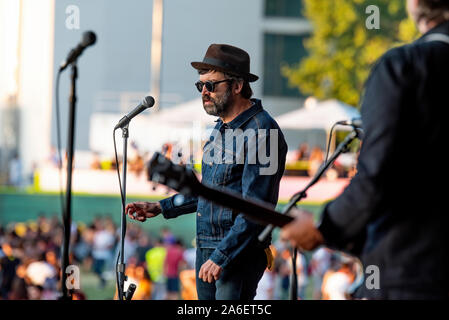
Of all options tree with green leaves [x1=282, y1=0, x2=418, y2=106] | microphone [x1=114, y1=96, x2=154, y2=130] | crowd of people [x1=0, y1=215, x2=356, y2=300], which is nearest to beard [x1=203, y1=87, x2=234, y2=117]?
microphone [x1=114, y1=96, x2=154, y2=130]

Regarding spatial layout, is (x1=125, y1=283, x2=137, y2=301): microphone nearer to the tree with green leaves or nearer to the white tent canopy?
the white tent canopy

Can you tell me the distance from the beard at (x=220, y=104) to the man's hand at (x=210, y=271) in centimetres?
86

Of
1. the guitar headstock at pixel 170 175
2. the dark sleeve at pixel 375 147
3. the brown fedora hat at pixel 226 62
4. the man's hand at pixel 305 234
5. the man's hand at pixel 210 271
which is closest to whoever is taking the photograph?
the dark sleeve at pixel 375 147

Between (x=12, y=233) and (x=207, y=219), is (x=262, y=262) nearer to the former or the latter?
(x=207, y=219)

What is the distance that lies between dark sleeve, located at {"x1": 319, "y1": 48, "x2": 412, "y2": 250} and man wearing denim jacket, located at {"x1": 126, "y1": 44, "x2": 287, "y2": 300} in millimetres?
1335

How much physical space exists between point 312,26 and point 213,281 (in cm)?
2448

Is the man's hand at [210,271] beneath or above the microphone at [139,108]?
beneath

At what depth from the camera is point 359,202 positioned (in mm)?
2361

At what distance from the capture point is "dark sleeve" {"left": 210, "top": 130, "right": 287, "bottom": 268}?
3697 mm

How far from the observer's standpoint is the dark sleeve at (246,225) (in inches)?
146

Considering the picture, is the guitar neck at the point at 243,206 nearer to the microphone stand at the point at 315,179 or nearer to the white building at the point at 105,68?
the microphone stand at the point at 315,179

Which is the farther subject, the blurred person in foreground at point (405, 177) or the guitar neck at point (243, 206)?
the guitar neck at point (243, 206)

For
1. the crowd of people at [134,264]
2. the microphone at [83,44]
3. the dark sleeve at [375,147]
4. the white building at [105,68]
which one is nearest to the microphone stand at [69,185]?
the microphone at [83,44]
